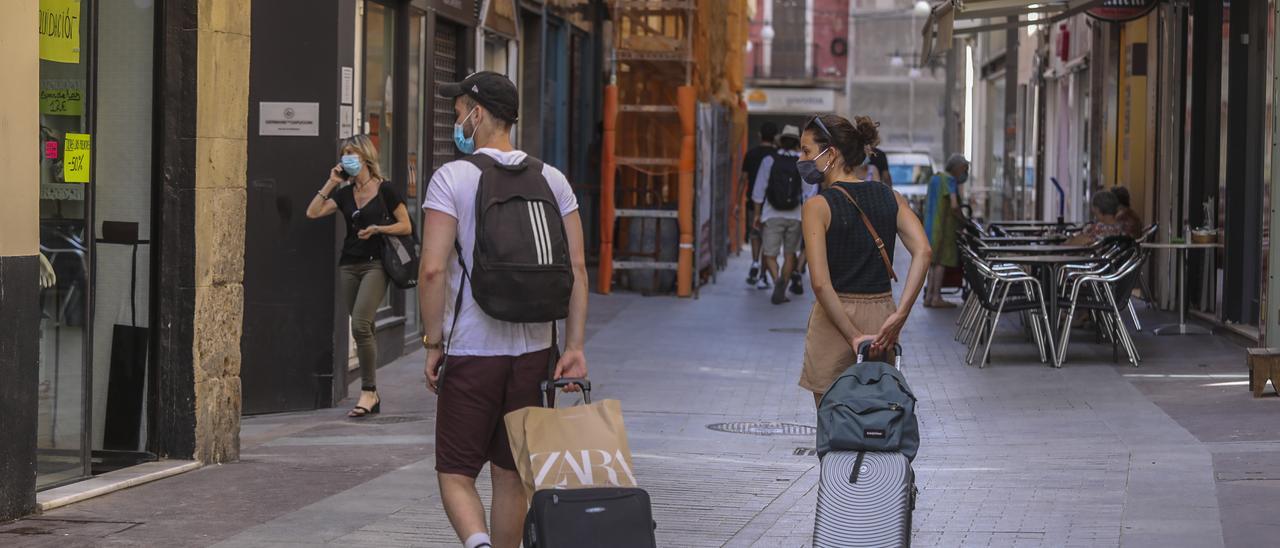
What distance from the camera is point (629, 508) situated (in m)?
5.09

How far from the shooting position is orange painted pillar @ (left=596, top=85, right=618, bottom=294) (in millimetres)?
18312

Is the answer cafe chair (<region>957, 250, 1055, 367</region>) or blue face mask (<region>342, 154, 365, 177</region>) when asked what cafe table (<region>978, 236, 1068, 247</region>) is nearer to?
cafe chair (<region>957, 250, 1055, 367</region>)

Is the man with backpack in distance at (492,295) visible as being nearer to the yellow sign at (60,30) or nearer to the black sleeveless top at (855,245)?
the black sleeveless top at (855,245)

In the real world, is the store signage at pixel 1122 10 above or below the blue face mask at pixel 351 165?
above

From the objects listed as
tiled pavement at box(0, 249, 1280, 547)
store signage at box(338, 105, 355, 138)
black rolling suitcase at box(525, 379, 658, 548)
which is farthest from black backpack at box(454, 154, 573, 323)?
store signage at box(338, 105, 355, 138)

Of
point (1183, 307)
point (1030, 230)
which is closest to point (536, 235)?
point (1183, 307)

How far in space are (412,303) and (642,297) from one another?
5.15 meters

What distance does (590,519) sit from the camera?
505 centimetres

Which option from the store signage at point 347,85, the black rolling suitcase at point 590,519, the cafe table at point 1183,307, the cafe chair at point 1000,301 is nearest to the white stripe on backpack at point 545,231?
the black rolling suitcase at point 590,519

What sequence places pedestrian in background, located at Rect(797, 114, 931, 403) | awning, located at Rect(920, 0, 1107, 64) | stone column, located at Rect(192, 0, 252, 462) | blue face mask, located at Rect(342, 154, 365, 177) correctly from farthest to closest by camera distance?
awning, located at Rect(920, 0, 1107, 64) → blue face mask, located at Rect(342, 154, 365, 177) → stone column, located at Rect(192, 0, 252, 462) → pedestrian in background, located at Rect(797, 114, 931, 403)

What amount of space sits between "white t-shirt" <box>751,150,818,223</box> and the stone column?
11.0 metres

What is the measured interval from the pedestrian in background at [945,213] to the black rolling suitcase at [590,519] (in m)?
12.8

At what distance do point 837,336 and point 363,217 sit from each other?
4.72m

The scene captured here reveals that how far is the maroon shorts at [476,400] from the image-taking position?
5527 millimetres
